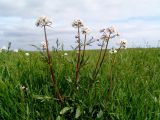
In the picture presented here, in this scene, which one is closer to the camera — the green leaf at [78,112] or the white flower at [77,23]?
the green leaf at [78,112]

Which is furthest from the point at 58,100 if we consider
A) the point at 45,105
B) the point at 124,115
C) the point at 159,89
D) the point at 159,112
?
the point at 159,89

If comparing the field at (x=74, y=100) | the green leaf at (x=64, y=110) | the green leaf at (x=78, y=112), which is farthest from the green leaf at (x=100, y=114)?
the green leaf at (x=64, y=110)

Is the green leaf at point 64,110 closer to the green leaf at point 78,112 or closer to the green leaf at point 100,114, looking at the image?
the green leaf at point 78,112

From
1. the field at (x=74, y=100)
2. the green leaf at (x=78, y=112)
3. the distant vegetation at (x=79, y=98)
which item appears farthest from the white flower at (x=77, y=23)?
the green leaf at (x=78, y=112)

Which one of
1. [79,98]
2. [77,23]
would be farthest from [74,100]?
[77,23]

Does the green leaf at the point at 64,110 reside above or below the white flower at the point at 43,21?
A: below

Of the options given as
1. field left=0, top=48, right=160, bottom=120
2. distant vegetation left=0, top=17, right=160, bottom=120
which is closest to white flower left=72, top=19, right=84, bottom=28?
distant vegetation left=0, top=17, right=160, bottom=120

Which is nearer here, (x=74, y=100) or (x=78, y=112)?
(x=78, y=112)

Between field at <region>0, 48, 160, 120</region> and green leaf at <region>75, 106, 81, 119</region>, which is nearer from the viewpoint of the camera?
green leaf at <region>75, 106, 81, 119</region>

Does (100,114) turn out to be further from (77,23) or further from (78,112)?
(77,23)

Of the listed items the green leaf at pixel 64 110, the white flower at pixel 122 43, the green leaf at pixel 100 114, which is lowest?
the green leaf at pixel 100 114

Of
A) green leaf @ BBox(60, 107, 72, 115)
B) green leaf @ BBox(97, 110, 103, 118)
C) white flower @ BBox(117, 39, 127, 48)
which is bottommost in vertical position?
green leaf @ BBox(97, 110, 103, 118)

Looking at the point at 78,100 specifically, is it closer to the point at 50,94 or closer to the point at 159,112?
the point at 50,94

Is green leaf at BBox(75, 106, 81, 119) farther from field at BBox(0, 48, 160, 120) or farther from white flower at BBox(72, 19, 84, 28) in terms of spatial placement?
white flower at BBox(72, 19, 84, 28)
